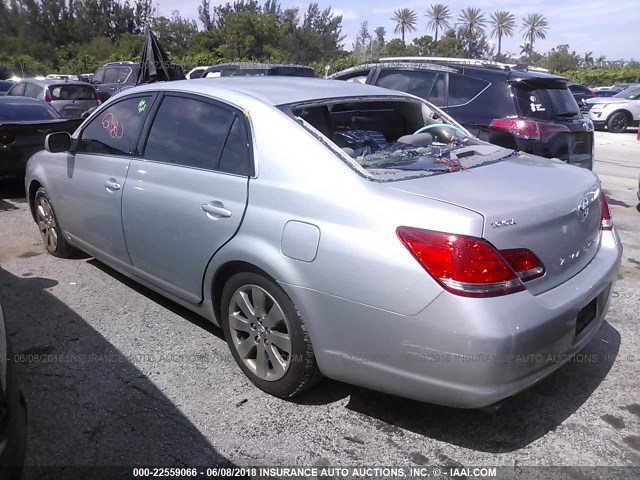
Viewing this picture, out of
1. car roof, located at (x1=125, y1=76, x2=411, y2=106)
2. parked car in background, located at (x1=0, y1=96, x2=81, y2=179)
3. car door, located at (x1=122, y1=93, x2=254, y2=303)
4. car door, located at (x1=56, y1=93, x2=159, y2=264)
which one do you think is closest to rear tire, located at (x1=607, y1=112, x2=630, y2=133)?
parked car in background, located at (x1=0, y1=96, x2=81, y2=179)

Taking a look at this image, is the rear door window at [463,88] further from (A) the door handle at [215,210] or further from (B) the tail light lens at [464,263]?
(B) the tail light lens at [464,263]

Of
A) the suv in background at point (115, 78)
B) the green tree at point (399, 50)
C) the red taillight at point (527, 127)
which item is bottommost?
the red taillight at point (527, 127)

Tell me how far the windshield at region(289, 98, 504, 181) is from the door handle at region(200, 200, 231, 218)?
632 millimetres

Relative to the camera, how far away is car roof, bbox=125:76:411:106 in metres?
3.24

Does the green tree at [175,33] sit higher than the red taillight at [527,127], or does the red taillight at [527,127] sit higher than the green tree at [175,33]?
the green tree at [175,33]

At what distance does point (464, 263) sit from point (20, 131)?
715cm

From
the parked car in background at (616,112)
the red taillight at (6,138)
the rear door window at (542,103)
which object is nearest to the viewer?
the rear door window at (542,103)

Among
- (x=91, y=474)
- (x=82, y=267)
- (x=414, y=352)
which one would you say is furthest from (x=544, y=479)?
(x=82, y=267)

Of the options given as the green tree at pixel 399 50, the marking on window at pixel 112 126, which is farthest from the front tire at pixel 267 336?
the green tree at pixel 399 50

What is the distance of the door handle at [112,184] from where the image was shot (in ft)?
12.6

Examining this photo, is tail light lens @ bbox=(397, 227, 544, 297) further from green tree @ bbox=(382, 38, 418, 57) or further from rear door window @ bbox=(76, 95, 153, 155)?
green tree @ bbox=(382, 38, 418, 57)

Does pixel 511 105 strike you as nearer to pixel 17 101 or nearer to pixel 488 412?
pixel 488 412

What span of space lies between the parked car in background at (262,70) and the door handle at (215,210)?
428 inches

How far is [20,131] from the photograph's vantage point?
7512 mm
